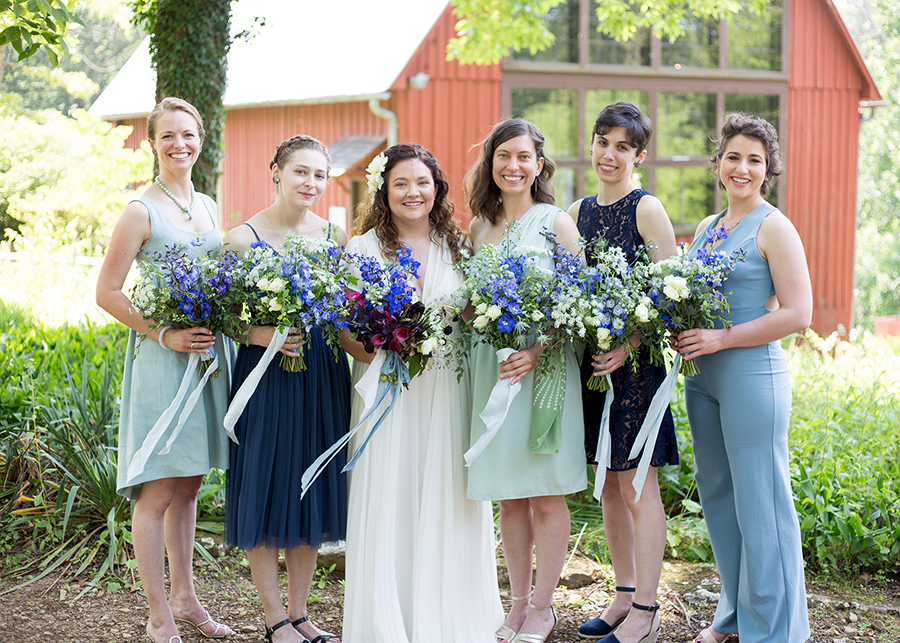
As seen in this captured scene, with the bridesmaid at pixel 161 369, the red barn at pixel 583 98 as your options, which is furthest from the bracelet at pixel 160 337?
the red barn at pixel 583 98

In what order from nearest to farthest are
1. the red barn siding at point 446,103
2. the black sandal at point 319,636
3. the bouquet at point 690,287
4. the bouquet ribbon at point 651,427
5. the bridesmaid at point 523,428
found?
the bouquet at point 690,287
the bouquet ribbon at point 651,427
the bridesmaid at point 523,428
the black sandal at point 319,636
the red barn siding at point 446,103

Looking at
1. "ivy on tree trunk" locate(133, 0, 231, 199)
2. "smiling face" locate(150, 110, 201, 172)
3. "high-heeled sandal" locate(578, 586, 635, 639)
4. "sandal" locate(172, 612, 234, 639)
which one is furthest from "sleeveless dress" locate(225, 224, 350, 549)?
"ivy on tree trunk" locate(133, 0, 231, 199)

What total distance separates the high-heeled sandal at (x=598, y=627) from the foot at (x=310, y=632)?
3.70 ft

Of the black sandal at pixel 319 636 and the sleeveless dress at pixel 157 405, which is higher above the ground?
the sleeveless dress at pixel 157 405

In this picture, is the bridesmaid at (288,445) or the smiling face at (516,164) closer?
the bridesmaid at (288,445)

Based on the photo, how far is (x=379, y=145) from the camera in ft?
41.5

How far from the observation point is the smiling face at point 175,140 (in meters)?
3.57

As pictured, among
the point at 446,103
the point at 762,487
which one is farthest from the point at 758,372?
the point at 446,103

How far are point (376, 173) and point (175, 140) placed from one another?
34.5 inches

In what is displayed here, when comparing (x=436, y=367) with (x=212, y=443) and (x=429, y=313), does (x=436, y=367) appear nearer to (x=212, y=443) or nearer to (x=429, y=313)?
(x=429, y=313)

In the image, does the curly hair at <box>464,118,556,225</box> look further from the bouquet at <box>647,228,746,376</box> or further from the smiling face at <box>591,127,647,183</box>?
the bouquet at <box>647,228,746,376</box>

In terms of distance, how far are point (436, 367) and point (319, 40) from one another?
13452 mm

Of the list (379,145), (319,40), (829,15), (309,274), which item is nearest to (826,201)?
(829,15)

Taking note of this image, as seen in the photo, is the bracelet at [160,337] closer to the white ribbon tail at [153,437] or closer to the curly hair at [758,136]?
the white ribbon tail at [153,437]
